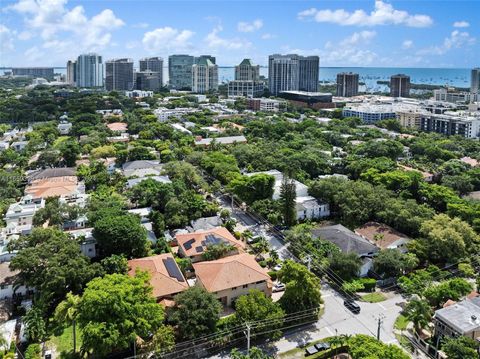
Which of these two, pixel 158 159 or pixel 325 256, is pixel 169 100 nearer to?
pixel 158 159

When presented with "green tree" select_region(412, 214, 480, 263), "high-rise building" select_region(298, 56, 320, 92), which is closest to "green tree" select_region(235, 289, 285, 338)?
"green tree" select_region(412, 214, 480, 263)

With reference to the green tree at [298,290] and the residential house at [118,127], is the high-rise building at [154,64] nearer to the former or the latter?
the residential house at [118,127]

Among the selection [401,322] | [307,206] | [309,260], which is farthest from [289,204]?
[401,322]

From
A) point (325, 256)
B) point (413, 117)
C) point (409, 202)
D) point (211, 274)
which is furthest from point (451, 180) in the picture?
point (413, 117)

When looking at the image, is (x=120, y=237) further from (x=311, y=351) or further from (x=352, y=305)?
(x=352, y=305)

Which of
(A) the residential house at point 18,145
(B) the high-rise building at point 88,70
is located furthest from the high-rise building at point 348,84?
(A) the residential house at point 18,145
